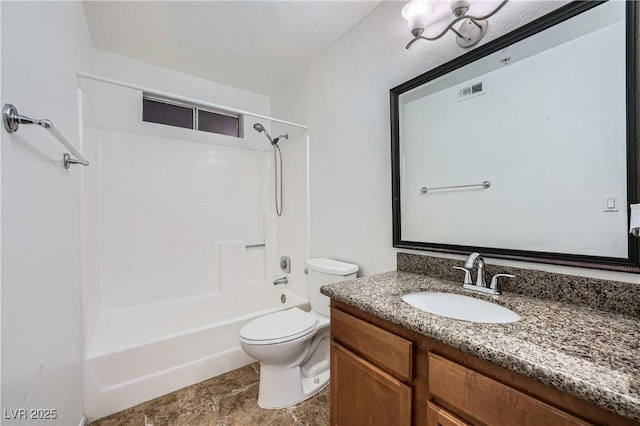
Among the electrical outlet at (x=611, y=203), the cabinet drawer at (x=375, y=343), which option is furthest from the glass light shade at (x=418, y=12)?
the cabinet drawer at (x=375, y=343)

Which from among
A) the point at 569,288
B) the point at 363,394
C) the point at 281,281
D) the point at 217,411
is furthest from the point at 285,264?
the point at 569,288

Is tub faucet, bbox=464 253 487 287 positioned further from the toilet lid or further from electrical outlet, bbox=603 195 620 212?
the toilet lid

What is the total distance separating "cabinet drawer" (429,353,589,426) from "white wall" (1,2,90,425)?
114 cm

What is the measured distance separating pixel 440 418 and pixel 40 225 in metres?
1.43

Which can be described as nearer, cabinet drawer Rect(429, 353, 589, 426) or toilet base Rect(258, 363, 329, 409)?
cabinet drawer Rect(429, 353, 589, 426)

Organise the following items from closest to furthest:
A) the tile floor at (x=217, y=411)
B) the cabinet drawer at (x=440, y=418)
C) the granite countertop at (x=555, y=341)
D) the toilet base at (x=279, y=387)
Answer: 1. the granite countertop at (x=555, y=341)
2. the cabinet drawer at (x=440, y=418)
3. the tile floor at (x=217, y=411)
4. the toilet base at (x=279, y=387)

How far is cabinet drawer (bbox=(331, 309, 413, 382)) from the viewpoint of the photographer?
33.2 inches

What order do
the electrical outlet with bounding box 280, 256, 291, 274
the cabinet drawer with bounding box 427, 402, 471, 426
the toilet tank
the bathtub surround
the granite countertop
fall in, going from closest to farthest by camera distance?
the granite countertop
the cabinet drawer with bounding box 427, 402, 471, 426
the bathtub surround
the toilet tank
the electrical outlet with bounding box 280, 256, 291, 274

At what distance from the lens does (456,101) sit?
1.29 meters

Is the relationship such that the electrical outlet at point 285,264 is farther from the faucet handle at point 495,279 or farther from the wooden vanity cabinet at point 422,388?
the faucet handle at point 495,279

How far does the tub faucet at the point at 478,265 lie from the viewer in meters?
1.09

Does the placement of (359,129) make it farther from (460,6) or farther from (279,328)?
(279,328)

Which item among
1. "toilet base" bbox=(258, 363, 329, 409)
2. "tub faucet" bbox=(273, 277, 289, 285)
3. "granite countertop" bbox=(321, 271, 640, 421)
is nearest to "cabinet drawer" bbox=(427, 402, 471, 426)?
"granite countertop" bbox=(321, 271, 640, 421)

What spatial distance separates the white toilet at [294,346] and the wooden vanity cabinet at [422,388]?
44cm
